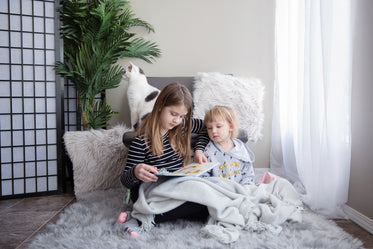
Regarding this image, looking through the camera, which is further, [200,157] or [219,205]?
[200,157]

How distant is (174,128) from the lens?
1453 millimetres

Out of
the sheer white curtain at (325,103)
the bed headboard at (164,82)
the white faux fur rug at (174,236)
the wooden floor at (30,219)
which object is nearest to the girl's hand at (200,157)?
the white faux fur rug at (174,236)

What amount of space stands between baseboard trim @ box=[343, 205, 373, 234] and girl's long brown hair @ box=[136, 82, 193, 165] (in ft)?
3.19

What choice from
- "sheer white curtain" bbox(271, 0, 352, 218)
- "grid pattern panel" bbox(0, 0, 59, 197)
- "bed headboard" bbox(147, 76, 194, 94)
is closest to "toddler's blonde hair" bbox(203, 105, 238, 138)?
"sheer white curtain" bbox(271, 0, 352, 218)

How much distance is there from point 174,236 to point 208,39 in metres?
1.95

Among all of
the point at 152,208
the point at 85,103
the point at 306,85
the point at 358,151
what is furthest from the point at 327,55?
the point at 85,103

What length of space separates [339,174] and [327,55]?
2.17ft

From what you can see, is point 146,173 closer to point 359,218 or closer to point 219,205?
point 219,205

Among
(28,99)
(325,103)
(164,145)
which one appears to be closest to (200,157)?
(164,145)

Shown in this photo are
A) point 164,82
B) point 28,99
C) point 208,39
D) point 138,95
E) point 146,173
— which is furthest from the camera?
point 208,39

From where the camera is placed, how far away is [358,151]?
1.42 metres

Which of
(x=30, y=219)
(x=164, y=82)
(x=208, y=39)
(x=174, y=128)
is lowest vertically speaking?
(x=30, y=219)

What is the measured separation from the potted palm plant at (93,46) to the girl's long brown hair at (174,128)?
1.02 meters

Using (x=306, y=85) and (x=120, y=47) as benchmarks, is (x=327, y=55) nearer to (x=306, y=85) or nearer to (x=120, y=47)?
(x=306, y=85)
